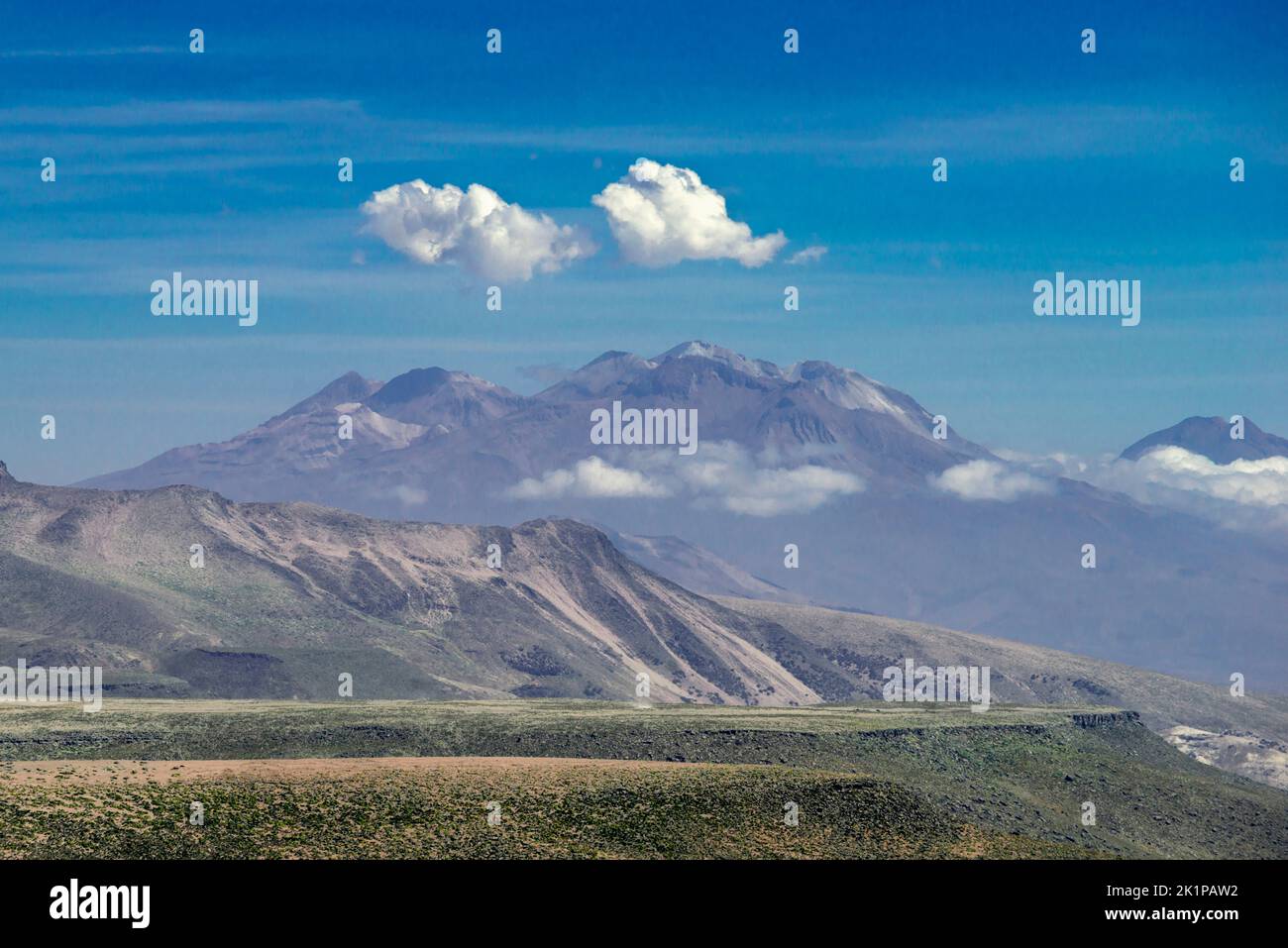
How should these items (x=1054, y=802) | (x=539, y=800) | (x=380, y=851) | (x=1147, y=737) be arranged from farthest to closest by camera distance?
(x=1147, y=737)
(x=1054, y=802)
(x=539, y=800)
(x=380, y=851)

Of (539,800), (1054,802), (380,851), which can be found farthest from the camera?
(1054,802)
